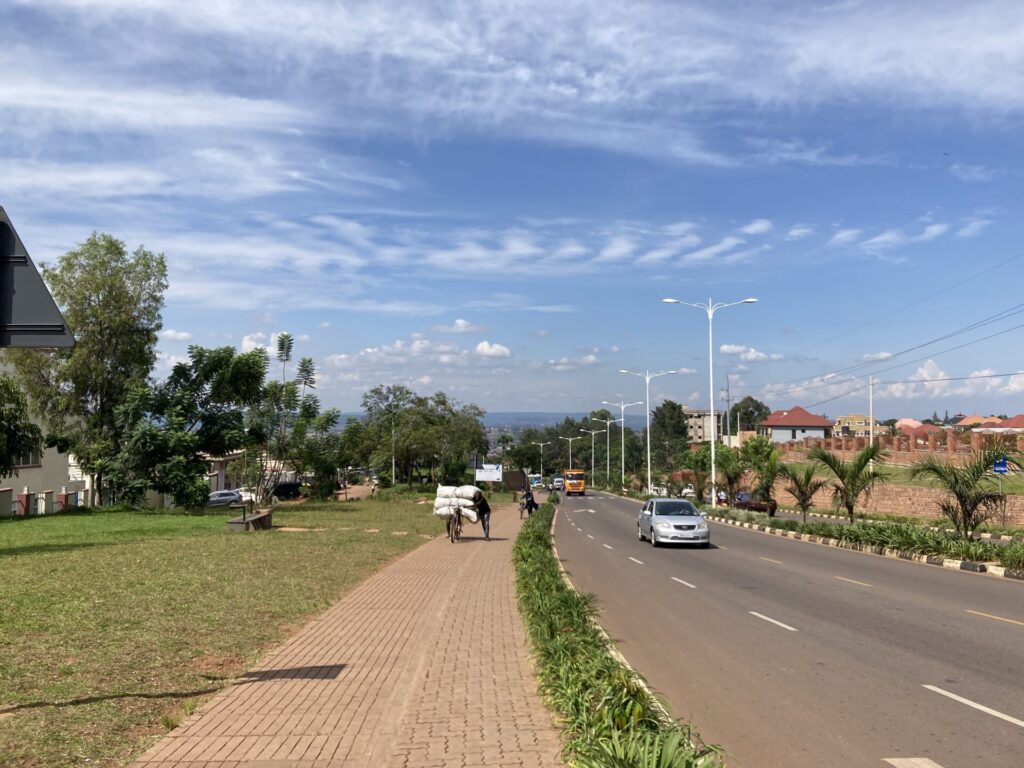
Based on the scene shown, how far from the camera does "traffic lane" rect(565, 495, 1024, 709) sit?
9.62m

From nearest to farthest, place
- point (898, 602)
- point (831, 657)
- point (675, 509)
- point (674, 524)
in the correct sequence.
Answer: point (831, 657) < point (898, 602) < point (674, 524) < point (675, 509)

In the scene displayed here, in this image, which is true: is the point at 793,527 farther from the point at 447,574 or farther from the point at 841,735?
the point at 841,735

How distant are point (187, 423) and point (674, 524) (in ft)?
83.1

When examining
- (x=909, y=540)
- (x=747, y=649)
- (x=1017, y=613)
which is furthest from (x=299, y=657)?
(x=909, y=540)

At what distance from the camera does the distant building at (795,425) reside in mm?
127688

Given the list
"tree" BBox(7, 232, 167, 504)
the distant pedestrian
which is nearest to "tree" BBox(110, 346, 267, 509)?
"tree" BBox(7, 232, 167, 504)

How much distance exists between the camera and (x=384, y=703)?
7.29 metres

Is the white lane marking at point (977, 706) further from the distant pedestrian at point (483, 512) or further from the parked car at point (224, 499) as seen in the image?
the parked car at point (224, 499)

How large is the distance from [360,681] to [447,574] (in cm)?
951

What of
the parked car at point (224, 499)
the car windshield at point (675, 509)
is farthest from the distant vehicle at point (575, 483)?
the car windshield at point (675, 509)

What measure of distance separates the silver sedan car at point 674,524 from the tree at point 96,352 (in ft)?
85.4

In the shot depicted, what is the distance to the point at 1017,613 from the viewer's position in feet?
41.8

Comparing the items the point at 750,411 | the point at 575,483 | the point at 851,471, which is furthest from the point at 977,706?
the point at 750,411

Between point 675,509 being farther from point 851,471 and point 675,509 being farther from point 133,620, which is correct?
point 133,620
